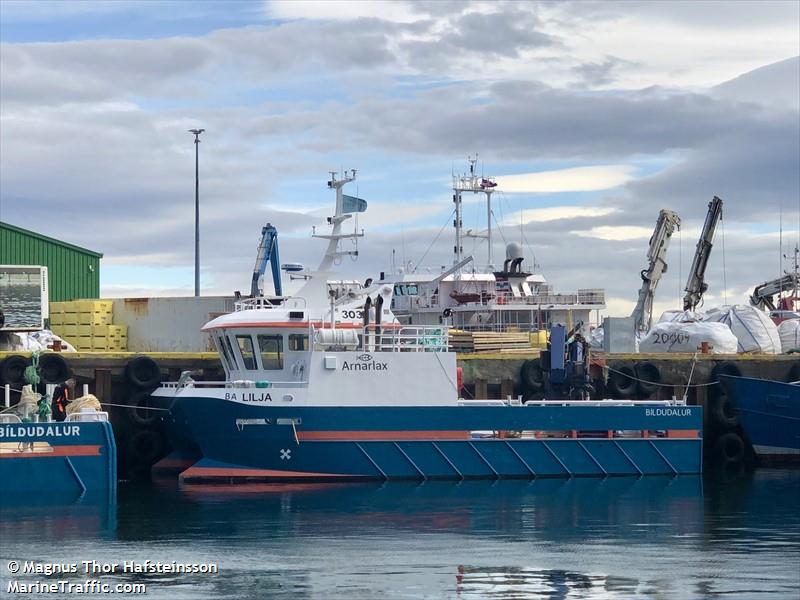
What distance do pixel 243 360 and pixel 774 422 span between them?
12530 millimetres

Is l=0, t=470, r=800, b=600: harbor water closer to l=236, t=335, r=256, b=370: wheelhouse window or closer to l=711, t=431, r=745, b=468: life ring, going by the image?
l=236, t=335, r=256, b=370: wheelhouse window

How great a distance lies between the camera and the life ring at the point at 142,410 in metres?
29.6

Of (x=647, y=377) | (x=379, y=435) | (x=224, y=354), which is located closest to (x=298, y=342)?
(x=224, y=354)

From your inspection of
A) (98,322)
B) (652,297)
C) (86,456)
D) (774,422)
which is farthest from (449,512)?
(652,297)

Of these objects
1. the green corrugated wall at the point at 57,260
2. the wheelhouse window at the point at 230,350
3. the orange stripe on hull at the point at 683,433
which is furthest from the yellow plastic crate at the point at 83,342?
the orange stripe on hull at the point at 683,433

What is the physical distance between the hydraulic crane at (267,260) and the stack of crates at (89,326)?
862cm

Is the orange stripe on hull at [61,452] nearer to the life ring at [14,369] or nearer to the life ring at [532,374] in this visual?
the life ring at [14,369]

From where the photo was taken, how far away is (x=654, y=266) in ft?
147

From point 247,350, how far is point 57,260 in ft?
46.5

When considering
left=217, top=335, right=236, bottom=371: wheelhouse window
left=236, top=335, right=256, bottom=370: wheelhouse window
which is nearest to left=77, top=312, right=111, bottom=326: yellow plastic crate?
left=217, top=335, right=236, bottom=371: wheelhouse window

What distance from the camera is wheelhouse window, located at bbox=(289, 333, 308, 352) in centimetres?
2759

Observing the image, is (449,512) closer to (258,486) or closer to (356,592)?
(258,486)

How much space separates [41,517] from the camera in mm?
21938

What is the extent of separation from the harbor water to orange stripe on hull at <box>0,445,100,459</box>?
785mm
